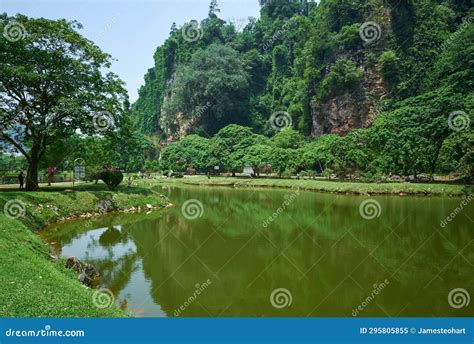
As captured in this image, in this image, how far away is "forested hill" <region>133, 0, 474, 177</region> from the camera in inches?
1704

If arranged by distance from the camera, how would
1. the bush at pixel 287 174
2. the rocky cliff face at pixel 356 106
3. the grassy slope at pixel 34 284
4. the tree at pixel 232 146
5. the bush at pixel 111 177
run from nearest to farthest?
the grassy slope at pixel 34 284 < the bush at pixel 111 177 < the bush at pixel 287 174 < the rocky cliff face at pixel 356 106 < the tree at pixel 232 146

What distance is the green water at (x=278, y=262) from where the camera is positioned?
9.61m

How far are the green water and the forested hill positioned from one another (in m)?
22.9

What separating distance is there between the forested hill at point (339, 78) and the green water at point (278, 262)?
22855 mm

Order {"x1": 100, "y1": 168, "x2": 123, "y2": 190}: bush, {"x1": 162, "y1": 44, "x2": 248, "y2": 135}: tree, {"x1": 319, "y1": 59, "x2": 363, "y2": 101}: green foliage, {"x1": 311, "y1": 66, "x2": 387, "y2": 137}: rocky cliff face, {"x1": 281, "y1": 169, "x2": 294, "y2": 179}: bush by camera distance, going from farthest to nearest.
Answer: {"x1": 162, "y1": 44, "x2": 248, "y2": 135}: tree < {"x1": 319, "y1": 59, "x2": 363, "y2": 101}: green foliage < {"x1": 311, "y1": 66, "x2": 387, "y2": 137}: rocky cliff face < {"x1": 281, "y1": 169, "x2": 294, "y2": 179}: bush < {"x1": 100, "y1": 168, "x2": 123, "y2": 190}: bush

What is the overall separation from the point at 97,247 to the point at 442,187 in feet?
106

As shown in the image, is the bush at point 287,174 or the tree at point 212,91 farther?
the tree at point 212,91

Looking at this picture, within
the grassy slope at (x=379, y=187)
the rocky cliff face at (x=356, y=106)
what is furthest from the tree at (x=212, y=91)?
the grassy slope at (x=379, y=187)

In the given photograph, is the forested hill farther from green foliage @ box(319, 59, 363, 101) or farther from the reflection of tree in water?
the reflection of tree in water

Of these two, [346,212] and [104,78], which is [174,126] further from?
[346,212]

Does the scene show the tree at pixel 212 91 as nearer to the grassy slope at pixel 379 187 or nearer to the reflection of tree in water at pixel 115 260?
the grassy slope at pixel 379 187

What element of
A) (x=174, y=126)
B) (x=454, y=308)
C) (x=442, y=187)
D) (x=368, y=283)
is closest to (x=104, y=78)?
(x=368, y=283)

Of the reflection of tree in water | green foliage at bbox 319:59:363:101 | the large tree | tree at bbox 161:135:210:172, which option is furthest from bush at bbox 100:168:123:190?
green foliage at bbox 319:59:363:101

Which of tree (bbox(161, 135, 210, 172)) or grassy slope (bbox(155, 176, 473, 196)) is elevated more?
tree (bbox(161, 135, 210, 172))
